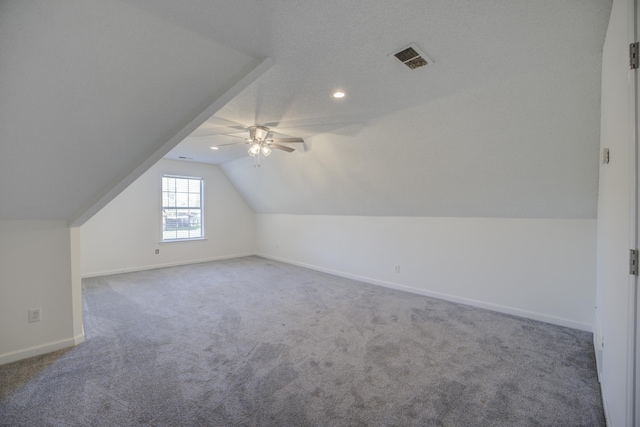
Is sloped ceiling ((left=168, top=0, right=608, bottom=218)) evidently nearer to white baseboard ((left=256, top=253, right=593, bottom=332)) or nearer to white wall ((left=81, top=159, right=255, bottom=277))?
white baseboard ((left=256, top=253, right=593, bottom=332))

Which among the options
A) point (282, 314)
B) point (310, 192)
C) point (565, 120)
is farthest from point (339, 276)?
point (565, 120)

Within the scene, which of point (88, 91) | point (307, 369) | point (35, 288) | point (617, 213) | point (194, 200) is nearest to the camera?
point (617, 213)

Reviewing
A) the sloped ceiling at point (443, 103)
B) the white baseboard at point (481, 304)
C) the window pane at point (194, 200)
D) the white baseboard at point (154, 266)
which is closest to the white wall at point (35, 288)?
the sloped ceiling at point (443, 103)

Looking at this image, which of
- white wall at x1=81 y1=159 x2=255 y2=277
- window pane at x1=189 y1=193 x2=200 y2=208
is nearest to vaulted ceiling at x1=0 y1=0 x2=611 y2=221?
white wall at x1=81 y1=159 x2=255 y2=277

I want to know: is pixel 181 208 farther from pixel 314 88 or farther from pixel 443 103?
pixel 443 103

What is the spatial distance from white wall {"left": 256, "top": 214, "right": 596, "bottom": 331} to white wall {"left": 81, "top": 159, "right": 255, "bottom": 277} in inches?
114

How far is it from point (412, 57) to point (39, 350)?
156 inches

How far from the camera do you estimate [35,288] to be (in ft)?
7.84

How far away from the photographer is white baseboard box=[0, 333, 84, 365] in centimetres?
227

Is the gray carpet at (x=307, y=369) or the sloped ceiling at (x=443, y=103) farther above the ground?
the sloped ceiling at (x=443, y=103)

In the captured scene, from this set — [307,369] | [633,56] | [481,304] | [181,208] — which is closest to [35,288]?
[307,369]

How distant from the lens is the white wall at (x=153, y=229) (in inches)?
204

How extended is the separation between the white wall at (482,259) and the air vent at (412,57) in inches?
99.2

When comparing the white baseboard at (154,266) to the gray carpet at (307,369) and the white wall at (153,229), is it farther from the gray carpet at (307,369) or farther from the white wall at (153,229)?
the gray carpet at (307,369)
